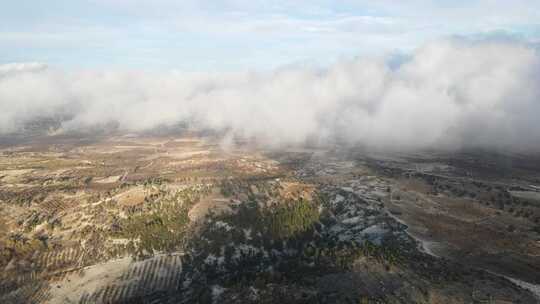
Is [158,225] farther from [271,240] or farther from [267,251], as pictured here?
[267,251]

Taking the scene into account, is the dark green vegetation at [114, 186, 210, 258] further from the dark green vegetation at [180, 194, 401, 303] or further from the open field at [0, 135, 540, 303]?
the dark green vegetation at [180, 194, 401, 303]

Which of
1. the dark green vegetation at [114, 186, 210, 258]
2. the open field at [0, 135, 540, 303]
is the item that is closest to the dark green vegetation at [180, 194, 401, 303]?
the open field at [0, 135, 540, 303]

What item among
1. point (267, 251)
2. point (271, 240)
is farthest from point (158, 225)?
point (267, 251)

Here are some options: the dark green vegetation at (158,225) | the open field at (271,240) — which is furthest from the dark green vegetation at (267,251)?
the dark green vegetation at (158,225)

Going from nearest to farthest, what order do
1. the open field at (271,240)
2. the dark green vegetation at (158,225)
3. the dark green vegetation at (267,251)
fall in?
the open field at (271,240)
the dark green vegetation at (267,251)
the dark green vegetation at (158,225)

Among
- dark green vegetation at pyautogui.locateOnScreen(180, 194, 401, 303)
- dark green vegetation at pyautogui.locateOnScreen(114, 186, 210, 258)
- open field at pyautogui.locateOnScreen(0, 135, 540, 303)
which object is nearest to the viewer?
open field at pyautogui.locateOnScreen(0, 135, 540, 303)

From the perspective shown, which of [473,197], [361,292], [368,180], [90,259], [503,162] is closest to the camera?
[361,292]

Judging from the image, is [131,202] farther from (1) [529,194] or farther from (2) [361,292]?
(1) [529,194]

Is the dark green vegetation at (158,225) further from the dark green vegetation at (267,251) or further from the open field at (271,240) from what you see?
the dark green vegetation at (267,251)

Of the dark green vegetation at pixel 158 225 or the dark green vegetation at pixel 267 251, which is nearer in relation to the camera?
the dark green vegetation at pixel 267 251

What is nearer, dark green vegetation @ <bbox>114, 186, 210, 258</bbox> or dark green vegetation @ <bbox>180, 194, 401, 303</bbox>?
dark green vegetation @ <bbox>180, 194, 401, 303</bbox>

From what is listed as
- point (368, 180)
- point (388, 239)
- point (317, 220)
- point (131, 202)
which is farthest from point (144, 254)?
point (368, 180)
